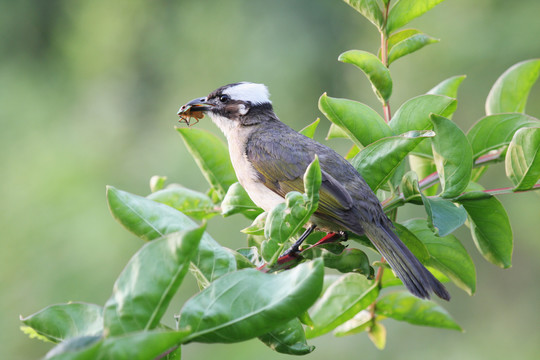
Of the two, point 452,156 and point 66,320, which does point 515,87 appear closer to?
point 452,156

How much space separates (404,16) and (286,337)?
1.07 meters

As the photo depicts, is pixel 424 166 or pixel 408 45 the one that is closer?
pixel 408 45

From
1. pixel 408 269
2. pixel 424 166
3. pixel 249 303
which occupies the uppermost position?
pixel 249 303

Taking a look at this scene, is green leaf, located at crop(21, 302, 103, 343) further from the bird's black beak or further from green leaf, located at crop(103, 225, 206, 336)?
the bird's black beak

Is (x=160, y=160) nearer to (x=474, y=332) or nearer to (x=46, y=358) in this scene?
(x=474, y=332)

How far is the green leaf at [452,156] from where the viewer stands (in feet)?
4.85

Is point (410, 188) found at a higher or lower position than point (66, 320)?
lower

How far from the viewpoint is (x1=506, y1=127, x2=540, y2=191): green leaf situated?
4.84ft

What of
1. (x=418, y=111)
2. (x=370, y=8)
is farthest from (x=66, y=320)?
(x=370, y=8)

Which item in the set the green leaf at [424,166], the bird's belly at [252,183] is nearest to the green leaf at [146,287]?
the green leaf at [424,166]

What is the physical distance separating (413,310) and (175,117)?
10.0 metres

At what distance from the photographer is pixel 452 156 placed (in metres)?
1.49

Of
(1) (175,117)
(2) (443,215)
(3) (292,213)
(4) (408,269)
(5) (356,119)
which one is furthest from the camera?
(1) (175,117)

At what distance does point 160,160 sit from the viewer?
9.95 metres
